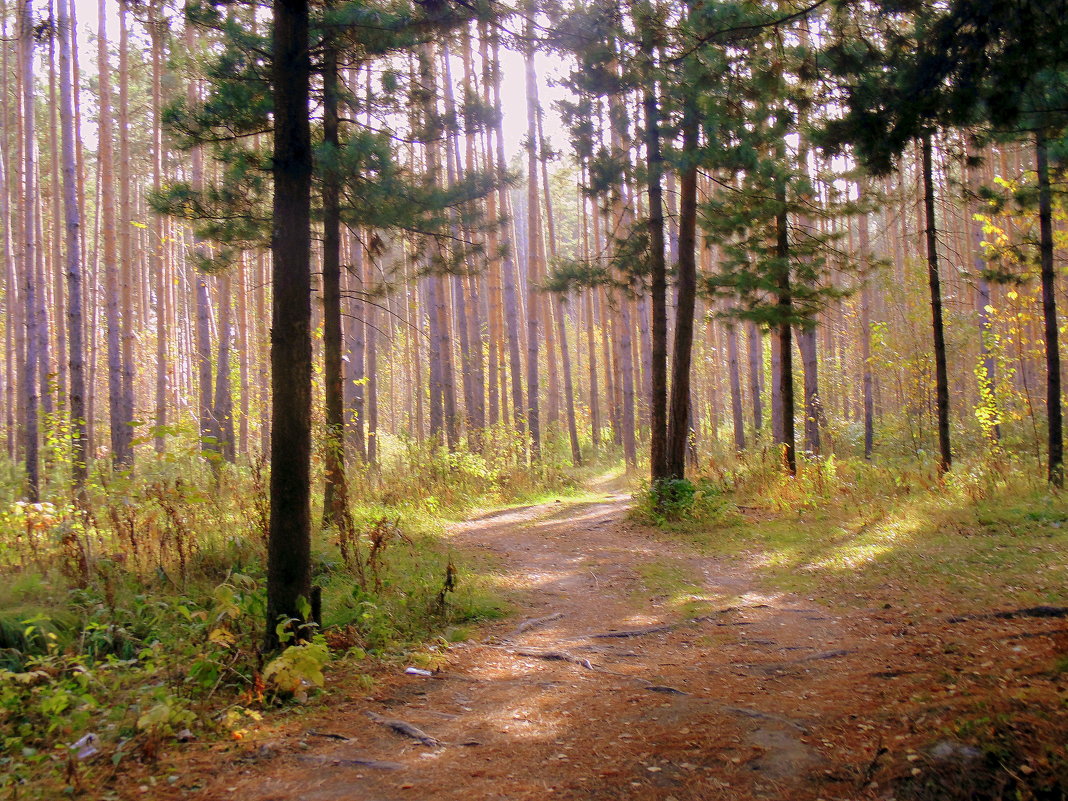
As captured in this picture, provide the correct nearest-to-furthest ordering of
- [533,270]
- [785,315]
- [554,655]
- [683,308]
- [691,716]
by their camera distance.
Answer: [691,716] < [554,655] < [683,308] < [785,315] < [533,270]

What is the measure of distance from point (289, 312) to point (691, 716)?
12.1 feet

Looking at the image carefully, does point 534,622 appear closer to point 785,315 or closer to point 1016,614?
point 1016,614

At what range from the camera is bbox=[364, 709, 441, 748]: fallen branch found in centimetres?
416

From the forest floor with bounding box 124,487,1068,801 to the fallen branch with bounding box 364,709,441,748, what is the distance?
12mm

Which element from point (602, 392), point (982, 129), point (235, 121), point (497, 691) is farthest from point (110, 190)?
point (602, 392)

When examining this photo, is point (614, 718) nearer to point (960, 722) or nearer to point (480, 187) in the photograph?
point (960, 722)

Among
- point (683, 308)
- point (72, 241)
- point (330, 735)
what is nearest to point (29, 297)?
point (72, 241)

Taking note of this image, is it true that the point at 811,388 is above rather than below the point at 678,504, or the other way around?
above

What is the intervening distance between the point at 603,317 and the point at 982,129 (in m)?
23.2

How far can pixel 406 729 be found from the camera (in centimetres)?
430

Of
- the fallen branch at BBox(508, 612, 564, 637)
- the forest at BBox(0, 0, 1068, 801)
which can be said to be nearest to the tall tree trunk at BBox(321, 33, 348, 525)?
the forest at BBox(0, 0, 1068, 801)

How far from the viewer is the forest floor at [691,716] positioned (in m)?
3.39

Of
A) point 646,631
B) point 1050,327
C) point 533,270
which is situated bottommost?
point 646,631

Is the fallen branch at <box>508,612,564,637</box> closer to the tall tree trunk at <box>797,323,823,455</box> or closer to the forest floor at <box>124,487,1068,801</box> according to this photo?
the forest floor at <box>124,487,1068,801</box>
